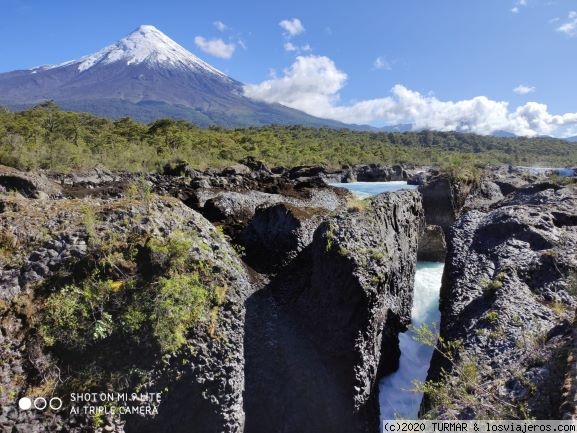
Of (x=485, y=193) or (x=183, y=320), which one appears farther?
(x=485, y=193)

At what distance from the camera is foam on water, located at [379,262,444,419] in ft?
30.0

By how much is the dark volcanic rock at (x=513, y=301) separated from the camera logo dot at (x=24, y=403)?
6.12 metres

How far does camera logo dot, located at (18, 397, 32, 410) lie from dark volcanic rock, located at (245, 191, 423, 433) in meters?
3.45

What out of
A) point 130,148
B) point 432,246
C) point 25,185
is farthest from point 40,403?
point 130,148

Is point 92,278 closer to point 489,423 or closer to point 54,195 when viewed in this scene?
point 489,423

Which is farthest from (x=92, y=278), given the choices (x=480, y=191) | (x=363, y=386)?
(x=480, y=191)

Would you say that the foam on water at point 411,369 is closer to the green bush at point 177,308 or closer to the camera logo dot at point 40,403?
the green bush at point 177,308

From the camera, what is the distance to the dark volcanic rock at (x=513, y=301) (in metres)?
6.10

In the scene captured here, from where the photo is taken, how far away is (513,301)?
8523 mm

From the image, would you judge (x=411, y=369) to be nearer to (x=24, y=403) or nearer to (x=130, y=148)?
(x=24, y=403)

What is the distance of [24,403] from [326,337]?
5.20 m

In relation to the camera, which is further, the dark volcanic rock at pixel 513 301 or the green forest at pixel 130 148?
the green forest at pixel 130 148

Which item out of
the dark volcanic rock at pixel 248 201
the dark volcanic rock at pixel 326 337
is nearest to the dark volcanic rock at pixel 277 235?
the dark volcanic rock at pixel 326 337

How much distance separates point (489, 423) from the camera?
18.4 feet
